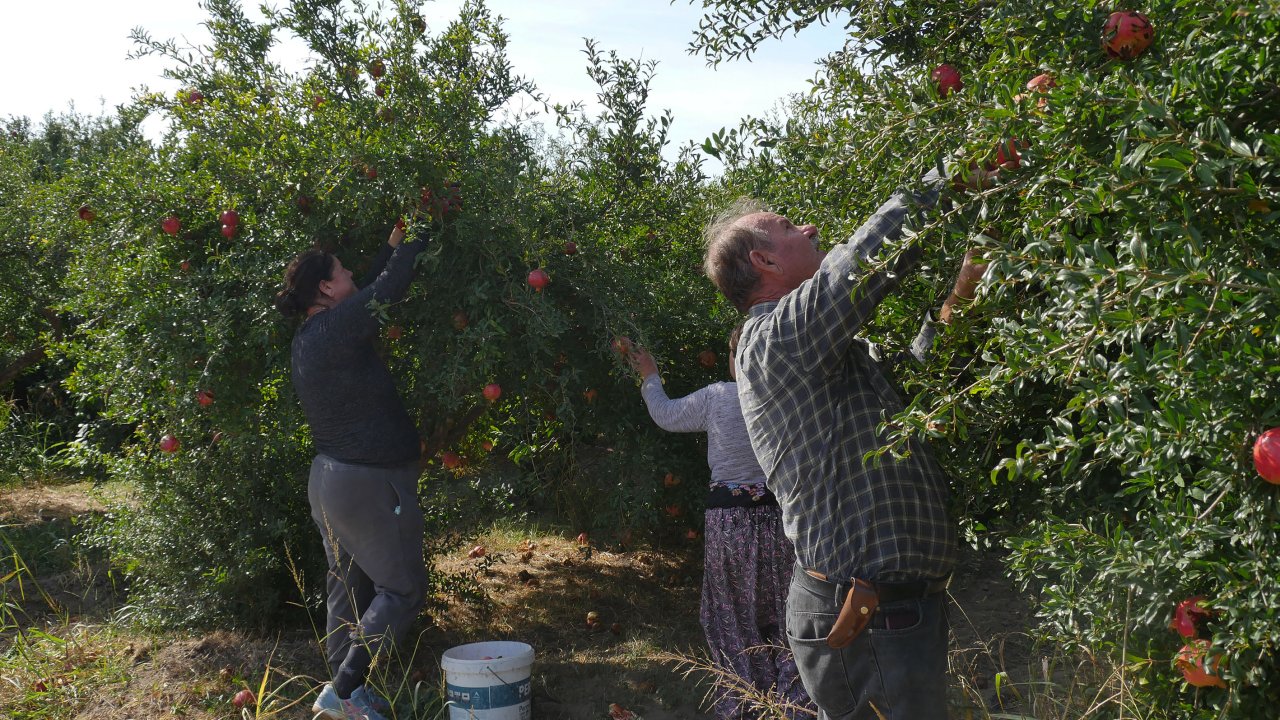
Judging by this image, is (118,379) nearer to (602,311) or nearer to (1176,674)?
(602,311)

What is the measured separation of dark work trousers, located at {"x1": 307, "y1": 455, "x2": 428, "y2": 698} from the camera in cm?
346

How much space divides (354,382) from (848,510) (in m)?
2.05

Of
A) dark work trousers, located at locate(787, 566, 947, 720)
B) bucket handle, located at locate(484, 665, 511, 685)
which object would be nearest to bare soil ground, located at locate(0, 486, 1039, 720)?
bucket handle, located at locate(484, 665, 511, 685)

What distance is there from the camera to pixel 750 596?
3.44m

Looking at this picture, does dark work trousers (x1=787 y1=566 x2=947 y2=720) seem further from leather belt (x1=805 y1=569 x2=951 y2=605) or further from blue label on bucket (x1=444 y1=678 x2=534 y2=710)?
blue label on bucket (x1=444 y1=678 x2=534 y2=710)

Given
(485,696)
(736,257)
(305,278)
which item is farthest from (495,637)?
(736,257)

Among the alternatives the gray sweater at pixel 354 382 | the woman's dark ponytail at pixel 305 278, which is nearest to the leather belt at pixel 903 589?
the gray sweater at pixel 354 382

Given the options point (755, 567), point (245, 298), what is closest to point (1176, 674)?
point (755, 567)

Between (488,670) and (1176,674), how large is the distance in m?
2.37

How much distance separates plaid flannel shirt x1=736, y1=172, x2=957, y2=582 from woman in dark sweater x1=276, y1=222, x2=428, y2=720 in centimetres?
167

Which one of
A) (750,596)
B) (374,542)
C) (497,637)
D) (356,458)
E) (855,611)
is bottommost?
(497,637)

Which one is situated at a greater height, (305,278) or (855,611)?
(305,278)

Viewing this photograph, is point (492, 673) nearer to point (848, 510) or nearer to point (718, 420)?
point (718, 420)

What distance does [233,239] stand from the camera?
3.61 metres
